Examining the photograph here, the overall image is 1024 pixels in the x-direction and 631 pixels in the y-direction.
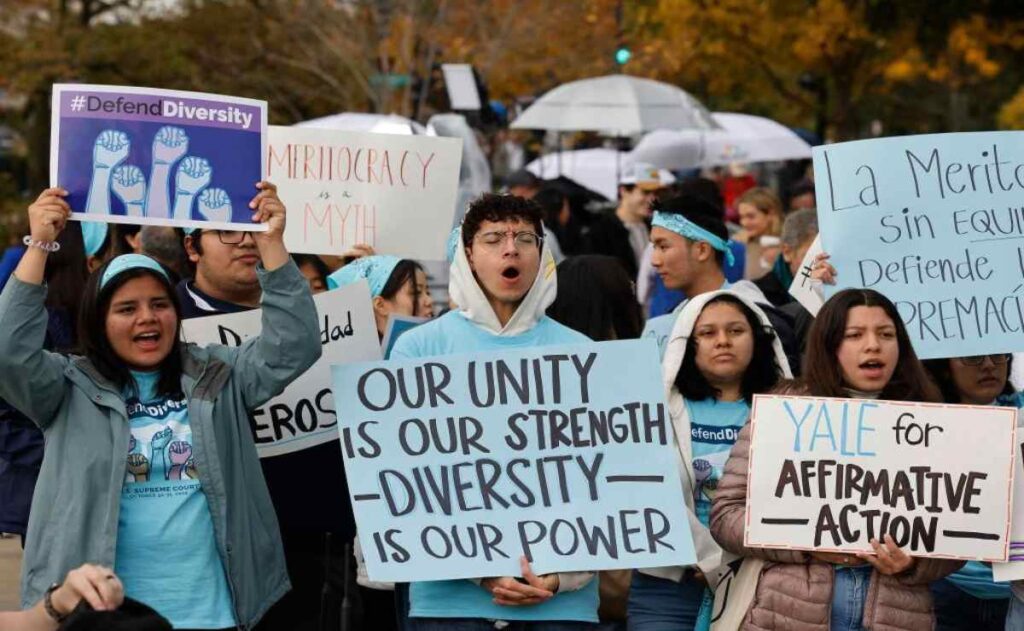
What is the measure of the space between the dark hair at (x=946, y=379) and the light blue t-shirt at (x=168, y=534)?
2.67m

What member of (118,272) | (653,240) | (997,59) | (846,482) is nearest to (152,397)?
(118,272)

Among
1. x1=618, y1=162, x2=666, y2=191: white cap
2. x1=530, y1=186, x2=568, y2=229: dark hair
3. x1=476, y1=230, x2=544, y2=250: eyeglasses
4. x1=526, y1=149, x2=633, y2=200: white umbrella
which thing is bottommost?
x1=476, y1=230, x2=544, y2=250: eyeglasses

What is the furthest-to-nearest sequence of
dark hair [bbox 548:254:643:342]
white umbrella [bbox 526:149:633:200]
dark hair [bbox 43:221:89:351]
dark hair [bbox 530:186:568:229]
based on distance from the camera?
white umbrella [bbox 526:149:633:200]
dark hair [bbox 530:186:568:229]
dark hair [bbox 548:254:643:342]
dark hair [bbox 43:221:89:351]

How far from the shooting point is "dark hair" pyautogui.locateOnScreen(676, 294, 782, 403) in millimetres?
5875

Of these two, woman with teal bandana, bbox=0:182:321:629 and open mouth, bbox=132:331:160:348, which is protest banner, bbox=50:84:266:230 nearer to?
woman with teal bandana, bbox=0:182:321:629

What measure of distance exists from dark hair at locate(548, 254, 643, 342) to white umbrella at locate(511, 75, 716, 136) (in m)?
9.83

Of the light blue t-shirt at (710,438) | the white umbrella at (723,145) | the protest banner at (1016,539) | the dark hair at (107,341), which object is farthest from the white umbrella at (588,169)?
the dark hair at (107,341)

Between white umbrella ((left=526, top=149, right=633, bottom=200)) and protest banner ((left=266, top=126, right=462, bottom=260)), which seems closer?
protest banner ((left=266, top=126, right=462, bottom=260))

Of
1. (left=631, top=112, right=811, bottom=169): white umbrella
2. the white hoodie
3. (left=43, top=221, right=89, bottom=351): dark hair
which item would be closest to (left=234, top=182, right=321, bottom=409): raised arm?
the white hoodie

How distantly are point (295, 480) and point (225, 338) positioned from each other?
1.74ft

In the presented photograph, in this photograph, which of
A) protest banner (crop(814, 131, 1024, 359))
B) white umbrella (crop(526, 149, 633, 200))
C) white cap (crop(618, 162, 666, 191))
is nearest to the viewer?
protest banner (crop(814, 131, 1024, 359))

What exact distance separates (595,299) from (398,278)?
0.78 metres

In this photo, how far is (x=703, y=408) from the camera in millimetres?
5871

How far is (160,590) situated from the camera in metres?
5.03
